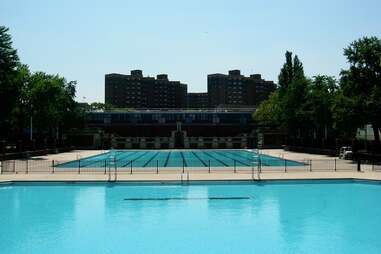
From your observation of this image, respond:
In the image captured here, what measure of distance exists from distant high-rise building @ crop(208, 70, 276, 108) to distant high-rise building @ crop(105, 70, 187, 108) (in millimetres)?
15408

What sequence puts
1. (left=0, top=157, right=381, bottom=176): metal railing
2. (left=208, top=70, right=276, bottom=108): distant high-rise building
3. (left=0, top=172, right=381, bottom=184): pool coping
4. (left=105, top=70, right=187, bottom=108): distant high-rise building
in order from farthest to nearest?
1. (left=208, top=70, right=276, bottom=108): distant high-rise building
2. (left=105, top=70, right=187, bottom=108): distant high-rise building
3. (left=0, top=157, right=381, bottom=176): metal railing
4. (left=0, top=172, right=381, bottom=184): pool coping

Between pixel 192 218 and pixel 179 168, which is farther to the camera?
pixel 179 168

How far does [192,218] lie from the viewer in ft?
61.9

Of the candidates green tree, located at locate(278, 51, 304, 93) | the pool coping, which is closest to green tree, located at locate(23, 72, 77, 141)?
the pool coping

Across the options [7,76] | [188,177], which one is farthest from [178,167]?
[7,76]

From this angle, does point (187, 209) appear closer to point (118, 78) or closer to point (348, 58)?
point (348, 58)

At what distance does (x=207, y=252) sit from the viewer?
13.8m

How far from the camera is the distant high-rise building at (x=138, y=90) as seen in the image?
16975cm

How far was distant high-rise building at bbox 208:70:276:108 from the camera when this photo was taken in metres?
179

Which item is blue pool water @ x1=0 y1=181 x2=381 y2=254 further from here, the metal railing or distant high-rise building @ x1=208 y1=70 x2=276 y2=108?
distant high-rise building @ x1=208 y1=70 x2=276 y2=108

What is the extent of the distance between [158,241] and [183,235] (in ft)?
3.80

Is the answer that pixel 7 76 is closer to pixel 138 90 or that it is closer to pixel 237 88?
pixel 138 90

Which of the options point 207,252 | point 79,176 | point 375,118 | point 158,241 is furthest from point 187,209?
point 375,118

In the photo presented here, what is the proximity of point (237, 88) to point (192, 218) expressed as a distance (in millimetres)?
162858
